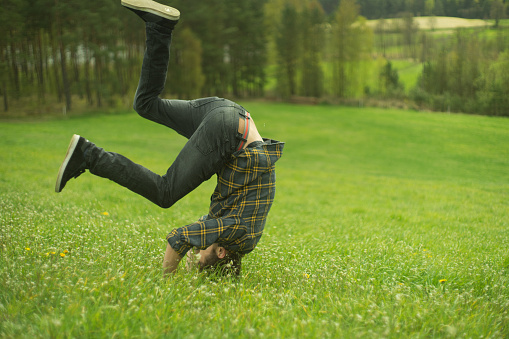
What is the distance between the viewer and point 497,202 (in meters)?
9.23

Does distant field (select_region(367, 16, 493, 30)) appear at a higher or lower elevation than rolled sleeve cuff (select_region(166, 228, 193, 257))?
higher

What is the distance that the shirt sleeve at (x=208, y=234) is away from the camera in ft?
11.4

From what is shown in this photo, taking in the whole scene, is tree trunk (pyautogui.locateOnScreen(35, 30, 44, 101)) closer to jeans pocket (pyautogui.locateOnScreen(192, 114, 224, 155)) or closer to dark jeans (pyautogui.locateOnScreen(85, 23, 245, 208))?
dark jeans (pyautogui.locateOnScreen(85, 23, 245, 208))

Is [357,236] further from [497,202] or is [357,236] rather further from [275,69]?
[275,69]

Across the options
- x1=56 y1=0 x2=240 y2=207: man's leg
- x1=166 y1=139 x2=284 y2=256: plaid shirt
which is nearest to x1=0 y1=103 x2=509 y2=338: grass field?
x1=166 y1=139 x2=284 y2=256: plaid shirt

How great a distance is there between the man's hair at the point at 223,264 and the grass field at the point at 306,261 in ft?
0.43

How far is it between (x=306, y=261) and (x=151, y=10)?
129 inches

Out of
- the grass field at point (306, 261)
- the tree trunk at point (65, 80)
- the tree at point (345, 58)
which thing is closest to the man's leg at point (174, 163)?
the grass field at point (306, 261)

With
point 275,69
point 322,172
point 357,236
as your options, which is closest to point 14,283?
point 357,236

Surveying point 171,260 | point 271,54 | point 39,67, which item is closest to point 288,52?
point 271,54

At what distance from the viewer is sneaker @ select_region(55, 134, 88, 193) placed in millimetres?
3695

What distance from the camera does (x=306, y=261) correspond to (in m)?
4.76

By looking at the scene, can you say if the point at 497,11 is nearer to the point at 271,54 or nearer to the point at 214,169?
the point at 214,169

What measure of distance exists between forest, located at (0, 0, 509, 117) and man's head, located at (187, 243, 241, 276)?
780 cm
